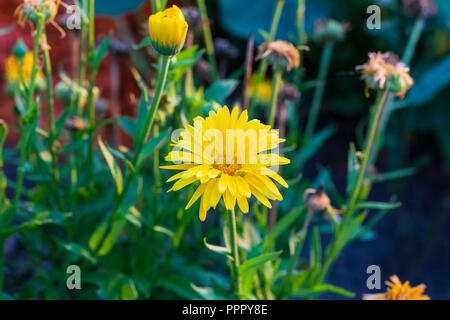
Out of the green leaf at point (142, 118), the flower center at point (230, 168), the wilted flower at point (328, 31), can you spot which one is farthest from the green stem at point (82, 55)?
the wilted flower at point (328, 31)

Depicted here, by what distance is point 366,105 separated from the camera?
2045 mm

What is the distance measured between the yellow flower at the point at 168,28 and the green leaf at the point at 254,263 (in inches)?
13.8

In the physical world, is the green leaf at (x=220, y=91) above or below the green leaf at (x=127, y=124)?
above

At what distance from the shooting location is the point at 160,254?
129cm

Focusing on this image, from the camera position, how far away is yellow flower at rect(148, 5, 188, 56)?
2.34ft

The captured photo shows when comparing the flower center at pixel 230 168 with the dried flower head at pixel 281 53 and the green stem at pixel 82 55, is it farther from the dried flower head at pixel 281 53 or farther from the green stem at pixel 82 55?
the green stem at pixel 82 55

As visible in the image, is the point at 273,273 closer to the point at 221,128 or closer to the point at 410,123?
the point at 221,128

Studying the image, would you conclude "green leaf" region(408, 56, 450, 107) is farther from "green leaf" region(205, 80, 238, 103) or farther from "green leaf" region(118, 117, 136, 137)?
"green leaf" region(118, 117, 136, 137)

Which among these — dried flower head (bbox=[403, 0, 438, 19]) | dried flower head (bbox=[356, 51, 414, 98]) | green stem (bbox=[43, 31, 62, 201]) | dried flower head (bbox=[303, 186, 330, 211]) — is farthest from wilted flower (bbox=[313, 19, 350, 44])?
green stem (bbox=[43, 31, 62, 201])

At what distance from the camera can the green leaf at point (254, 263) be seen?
848 millimetres

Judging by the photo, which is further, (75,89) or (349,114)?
(349,114)

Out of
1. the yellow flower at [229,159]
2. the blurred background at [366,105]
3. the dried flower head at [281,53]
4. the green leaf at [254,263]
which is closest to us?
the yellow flower at [229,159]

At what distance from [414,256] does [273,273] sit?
29.2 inches

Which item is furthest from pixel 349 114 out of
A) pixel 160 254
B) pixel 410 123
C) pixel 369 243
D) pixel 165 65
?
pixel 165 65
